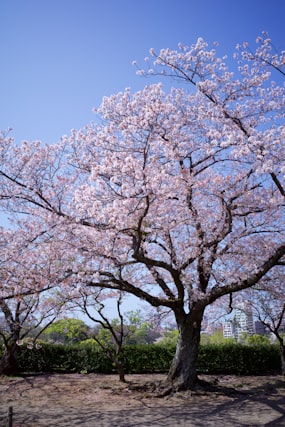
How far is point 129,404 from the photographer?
26.8 ft

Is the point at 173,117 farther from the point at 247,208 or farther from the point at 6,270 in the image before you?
the point at 6,270

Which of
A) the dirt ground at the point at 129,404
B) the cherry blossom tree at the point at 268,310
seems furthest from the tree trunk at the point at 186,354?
the cherry blossom tree at the point at 268,310

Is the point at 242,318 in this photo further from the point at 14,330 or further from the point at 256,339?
the point at 14,330

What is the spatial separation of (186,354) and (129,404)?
2118 millimetres

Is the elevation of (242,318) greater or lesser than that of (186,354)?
greater

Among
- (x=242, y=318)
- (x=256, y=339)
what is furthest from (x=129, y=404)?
(x=256, y=339)

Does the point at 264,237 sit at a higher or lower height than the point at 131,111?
lower

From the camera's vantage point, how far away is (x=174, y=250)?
988 centimetres

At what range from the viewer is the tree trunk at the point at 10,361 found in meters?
11.9

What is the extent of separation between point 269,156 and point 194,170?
2409 mm

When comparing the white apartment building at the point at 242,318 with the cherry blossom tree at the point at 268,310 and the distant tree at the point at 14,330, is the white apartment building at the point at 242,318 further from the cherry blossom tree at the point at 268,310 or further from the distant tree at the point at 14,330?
the distant tree at the point at 14,330

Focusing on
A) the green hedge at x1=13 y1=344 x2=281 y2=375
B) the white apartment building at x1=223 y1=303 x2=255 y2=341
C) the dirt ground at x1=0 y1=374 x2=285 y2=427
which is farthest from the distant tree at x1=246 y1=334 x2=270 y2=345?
the dirt ground at x1=0 y1=374 x2=285 y2=427

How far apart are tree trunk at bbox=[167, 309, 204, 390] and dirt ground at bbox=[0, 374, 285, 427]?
37cm

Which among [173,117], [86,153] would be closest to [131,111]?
[173,117]
